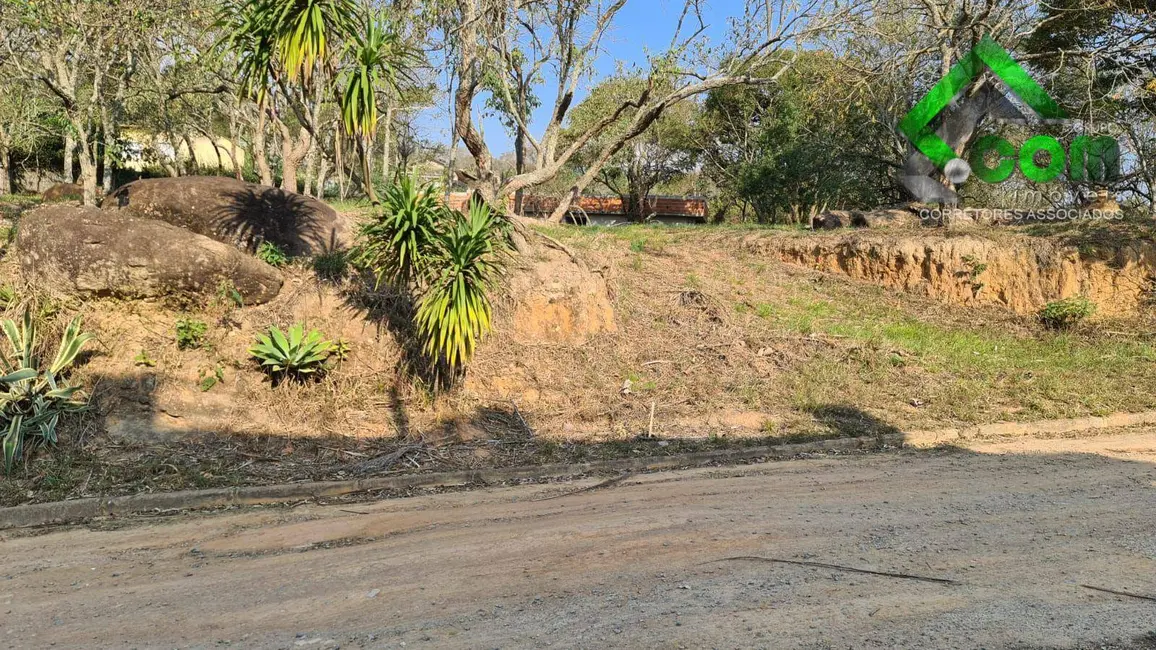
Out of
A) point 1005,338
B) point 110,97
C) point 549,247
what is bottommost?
point 1005,338

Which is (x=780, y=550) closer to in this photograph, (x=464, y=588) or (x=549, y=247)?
(x=464, y=588)

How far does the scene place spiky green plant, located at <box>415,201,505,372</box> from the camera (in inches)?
323

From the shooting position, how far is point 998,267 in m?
14.1

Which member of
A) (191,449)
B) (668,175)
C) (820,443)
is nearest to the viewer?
(191,449)

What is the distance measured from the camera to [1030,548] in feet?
15.6

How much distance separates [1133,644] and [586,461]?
497 centimetres

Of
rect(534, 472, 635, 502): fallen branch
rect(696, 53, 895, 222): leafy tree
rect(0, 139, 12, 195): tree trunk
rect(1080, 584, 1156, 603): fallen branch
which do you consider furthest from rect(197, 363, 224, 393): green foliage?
rect(0, 139, 12, 195): tree trunk

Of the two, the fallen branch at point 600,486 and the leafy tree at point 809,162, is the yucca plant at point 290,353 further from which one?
the leafy tree at point 809,162

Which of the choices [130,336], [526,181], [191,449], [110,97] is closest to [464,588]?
[191,449]

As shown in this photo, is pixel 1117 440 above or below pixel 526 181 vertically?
below

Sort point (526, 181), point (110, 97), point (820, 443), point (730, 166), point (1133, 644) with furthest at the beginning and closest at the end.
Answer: point (730, 166) → point (110, 97) → point (526, 181) → point (820, 443) → point (1133, 644)

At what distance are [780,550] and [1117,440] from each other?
6219 mm

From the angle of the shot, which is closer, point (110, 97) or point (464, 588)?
point (464, 588)

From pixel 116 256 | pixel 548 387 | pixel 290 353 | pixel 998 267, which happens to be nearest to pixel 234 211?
pixel 116 256
